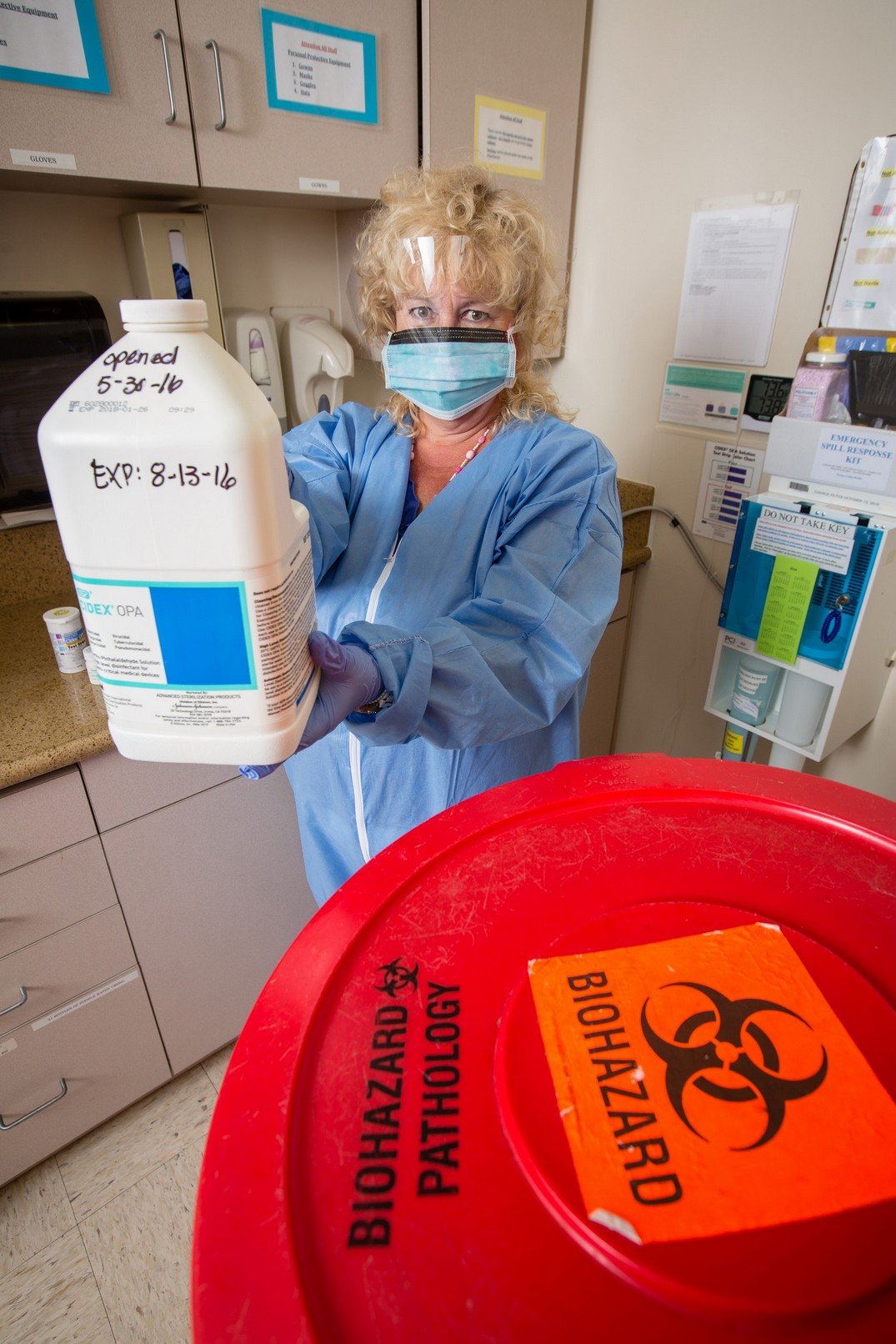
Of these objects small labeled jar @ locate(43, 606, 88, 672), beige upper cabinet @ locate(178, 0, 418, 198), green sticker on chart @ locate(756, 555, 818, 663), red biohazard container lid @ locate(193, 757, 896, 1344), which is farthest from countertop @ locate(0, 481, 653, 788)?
green sticker on chart @ locate(756, 555, 818, 663)

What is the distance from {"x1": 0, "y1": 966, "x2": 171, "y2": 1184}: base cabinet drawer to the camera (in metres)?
1.26

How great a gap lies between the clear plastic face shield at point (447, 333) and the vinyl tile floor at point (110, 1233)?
1.44 metres

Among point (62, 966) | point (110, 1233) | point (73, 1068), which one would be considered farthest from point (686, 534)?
point (110, 1233)

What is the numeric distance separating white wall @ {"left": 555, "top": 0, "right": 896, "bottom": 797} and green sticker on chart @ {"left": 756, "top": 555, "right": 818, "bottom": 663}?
287 mm

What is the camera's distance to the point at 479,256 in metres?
0.99

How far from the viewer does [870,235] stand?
1243mm

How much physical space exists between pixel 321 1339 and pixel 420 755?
68 centimetres

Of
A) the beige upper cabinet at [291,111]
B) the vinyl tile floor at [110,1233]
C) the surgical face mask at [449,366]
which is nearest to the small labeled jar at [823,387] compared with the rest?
the surgical face mask at [449,366]

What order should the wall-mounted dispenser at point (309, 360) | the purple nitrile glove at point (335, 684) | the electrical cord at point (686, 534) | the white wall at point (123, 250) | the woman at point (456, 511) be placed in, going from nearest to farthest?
the purple nitrile glove at point (335, 684) → the woman at point (456, 511) → the white wall at point (123, 250) → the wall-mounted dispenser at point (309, 360) → the electrical cord at point (686, 534)

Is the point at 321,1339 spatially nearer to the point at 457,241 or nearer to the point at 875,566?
the point at 457,241

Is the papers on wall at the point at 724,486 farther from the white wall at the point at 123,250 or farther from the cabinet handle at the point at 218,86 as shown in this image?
the cabinet handle at the point at 218,86

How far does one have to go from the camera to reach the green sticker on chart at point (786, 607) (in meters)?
1.28

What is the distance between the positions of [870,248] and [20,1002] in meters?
1.90

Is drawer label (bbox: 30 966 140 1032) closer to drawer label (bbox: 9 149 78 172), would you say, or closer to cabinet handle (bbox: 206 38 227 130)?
drawer label (bbox: 9 149 78 172)
